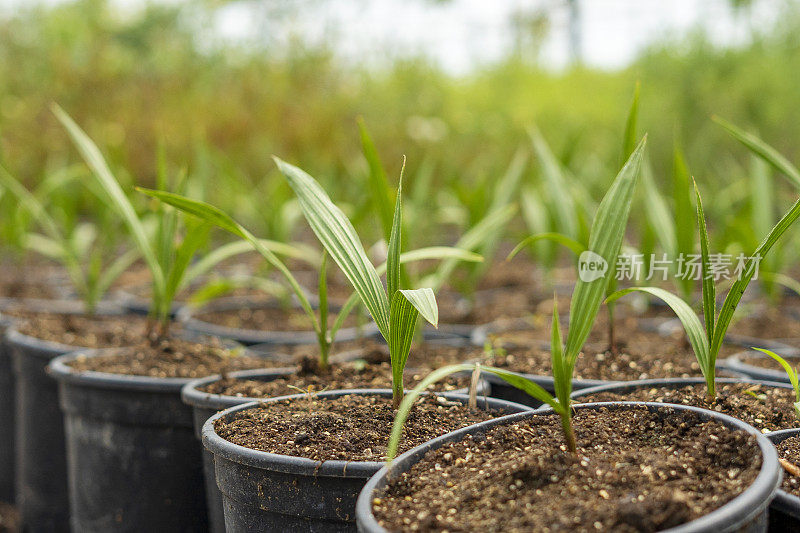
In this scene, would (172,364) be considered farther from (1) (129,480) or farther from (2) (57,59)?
(2) (57,59)

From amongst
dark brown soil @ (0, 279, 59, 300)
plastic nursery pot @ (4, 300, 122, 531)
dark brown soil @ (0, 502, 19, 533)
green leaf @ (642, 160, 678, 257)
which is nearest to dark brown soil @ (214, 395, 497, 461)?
green leaf @ (642, 160, 678, 257)

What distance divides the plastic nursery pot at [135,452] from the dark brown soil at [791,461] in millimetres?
1008

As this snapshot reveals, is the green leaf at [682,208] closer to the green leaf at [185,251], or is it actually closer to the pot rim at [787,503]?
the pot rim at [787,503]

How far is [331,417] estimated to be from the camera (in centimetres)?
106

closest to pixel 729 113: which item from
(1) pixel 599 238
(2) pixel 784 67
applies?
(2) pixel 784 67

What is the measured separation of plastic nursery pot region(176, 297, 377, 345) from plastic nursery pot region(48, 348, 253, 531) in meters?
0.59

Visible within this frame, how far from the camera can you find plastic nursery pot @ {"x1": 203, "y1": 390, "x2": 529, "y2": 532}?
0.91 m

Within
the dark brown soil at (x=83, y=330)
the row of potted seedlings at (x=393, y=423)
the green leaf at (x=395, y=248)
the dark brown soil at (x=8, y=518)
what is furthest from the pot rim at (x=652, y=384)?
the dark brown soil at (x=8, y=518)

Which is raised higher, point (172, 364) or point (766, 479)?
point (766, 479)

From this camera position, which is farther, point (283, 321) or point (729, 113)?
point (729, 113)

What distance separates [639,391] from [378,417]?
0.45m

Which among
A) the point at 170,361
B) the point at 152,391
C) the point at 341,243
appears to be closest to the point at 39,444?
the point at 170,361

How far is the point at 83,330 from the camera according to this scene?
208 centimetres

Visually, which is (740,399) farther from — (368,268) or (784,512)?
(368,268)
